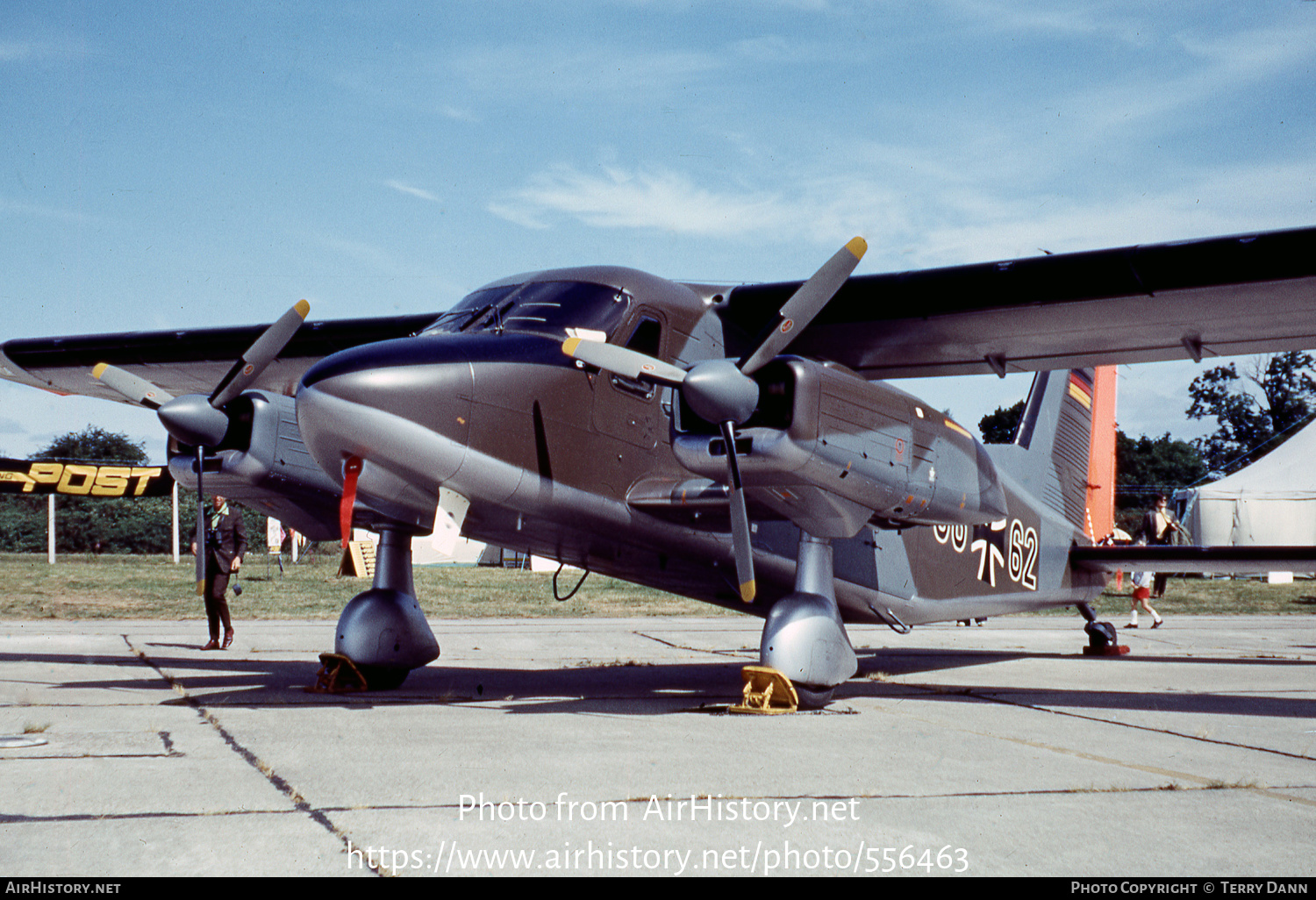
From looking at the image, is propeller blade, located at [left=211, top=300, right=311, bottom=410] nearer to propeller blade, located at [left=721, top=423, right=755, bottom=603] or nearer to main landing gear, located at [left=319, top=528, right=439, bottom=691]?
main landing gear, located at [left=319, top=528, right=439, bottom=691]

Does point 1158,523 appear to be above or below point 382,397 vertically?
below

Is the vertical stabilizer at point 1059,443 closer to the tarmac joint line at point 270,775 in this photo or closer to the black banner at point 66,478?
the tarmac joint line at point 270,775

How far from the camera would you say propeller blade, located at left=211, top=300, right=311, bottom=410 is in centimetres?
970

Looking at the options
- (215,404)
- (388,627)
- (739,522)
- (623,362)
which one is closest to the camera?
(623,362)

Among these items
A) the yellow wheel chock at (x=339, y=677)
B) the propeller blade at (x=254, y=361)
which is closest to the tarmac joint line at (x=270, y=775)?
the yellow wheel chock at (x=339, y=677)

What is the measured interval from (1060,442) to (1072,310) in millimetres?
5888

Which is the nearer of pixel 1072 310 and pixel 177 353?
pixel 1072 310

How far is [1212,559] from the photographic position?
40.9 ft

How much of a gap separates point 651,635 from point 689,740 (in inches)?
466

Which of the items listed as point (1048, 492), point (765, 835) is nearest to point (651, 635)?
point (1048, 492)

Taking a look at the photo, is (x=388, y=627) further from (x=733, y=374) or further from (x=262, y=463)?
(x=733, y=374)

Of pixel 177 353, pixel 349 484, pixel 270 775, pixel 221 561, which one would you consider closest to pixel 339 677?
pixel 349 484

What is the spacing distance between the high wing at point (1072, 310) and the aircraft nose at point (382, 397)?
2490 mm

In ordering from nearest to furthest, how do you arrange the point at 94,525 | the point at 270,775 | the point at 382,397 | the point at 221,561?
the point at 270,775, the point at 382,397, the point at 221,561, the point at 94,525
